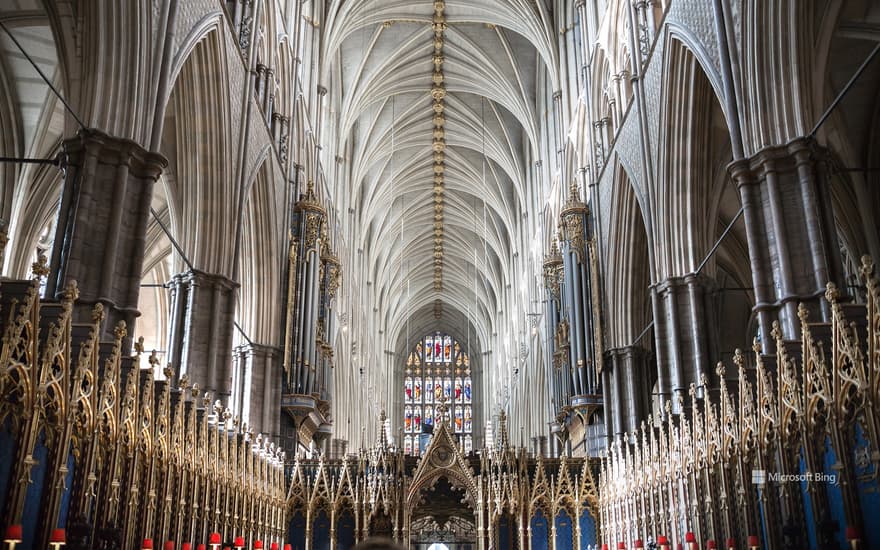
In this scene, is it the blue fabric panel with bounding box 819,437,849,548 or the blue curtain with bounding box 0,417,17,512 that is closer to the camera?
the blue curtain with bounding box 0,417,17,512

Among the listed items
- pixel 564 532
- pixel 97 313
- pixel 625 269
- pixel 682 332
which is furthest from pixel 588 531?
pixel 97 313

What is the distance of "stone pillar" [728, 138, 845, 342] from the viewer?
10.0 metres

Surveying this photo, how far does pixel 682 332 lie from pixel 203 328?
8.70 m

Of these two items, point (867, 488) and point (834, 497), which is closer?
point (867, 488)

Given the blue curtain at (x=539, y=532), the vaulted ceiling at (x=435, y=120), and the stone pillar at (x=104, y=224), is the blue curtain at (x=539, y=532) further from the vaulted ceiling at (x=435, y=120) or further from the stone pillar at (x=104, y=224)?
the vaulted ceiling at (x=435, y=120)

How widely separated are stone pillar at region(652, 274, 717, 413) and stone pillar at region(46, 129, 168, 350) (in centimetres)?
913

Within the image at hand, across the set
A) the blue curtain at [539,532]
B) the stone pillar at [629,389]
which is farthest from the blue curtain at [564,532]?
A: the stone pillar at [629,389]

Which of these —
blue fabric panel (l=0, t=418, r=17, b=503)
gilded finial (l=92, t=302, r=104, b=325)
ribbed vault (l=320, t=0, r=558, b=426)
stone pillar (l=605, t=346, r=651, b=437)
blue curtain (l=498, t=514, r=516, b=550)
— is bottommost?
blue curtain (l=498, t=514, r=516, b=550)

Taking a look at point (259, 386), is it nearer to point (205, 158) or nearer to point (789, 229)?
point (205, 158)

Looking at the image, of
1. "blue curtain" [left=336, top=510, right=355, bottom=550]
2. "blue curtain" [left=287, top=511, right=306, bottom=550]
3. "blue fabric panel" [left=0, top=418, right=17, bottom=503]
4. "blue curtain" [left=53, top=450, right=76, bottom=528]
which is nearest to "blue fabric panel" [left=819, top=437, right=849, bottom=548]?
"blue curtain" [left=53, top=450, right=76, bottom=528]

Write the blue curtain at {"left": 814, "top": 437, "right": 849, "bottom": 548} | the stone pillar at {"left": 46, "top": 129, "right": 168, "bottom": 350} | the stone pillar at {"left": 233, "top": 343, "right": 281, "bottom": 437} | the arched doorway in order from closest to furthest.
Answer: the blue curtain at {"left": 814, "top": 437, "right": 849, "bottom": 548} < the stone pillar at {"left": 46, "top": 129, "right": 168, "bottom": 350} < the arched doorway < the stone pillar at {"left": 233, "top": 343, "right": 281, "bottom": 437}

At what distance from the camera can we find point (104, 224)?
10273 mm

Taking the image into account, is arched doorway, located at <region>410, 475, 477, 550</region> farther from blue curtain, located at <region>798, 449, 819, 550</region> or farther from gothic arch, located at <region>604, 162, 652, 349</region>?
blue curtain, located at <region>798, 449, 819, 550</region>

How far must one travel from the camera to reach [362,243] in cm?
4053
